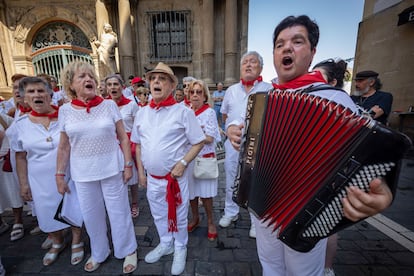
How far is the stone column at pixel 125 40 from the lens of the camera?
32.8 feet

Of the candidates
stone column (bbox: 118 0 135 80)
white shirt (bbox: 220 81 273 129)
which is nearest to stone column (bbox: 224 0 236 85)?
stone column (bbox: 118 0 135 80)

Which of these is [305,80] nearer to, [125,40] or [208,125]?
[208,125]

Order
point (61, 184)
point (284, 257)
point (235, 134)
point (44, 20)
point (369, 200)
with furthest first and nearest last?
point (44, 20) < point (61, 184) < point (235, 134) < point (284, 257) < point (369, 200)

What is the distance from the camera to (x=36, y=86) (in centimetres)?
210

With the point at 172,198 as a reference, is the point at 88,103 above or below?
above


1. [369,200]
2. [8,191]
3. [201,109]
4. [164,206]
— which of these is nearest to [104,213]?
[164,206]

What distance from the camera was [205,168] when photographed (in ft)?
8.36

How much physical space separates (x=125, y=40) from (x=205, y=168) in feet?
35.2

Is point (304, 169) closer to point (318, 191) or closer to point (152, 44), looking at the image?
point (318, 191)

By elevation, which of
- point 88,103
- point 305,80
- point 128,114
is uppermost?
point 305,80

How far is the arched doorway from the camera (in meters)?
11.1

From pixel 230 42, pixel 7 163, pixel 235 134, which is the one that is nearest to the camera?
pixel 235 134

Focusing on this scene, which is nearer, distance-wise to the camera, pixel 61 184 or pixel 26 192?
pixel 61 184

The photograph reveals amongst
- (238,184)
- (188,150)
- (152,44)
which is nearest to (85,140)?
(188,150)
